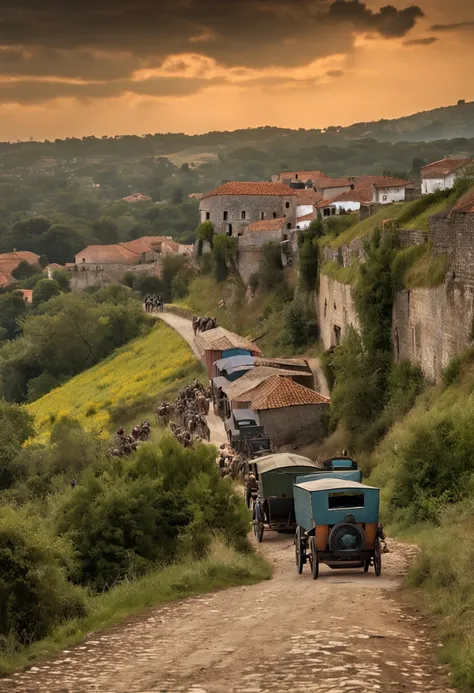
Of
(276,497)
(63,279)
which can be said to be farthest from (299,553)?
(63,279)

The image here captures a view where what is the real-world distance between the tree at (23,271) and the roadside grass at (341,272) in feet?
304

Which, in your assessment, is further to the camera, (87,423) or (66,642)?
(87,423)

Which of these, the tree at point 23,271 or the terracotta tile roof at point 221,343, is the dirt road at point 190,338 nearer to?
the terracotta tile roof at point 221,343

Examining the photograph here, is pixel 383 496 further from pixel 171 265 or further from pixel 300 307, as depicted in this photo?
pixel 171 265

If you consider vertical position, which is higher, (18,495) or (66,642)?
(66,642)

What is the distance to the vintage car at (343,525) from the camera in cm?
1619

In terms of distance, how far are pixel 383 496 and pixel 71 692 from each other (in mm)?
12871

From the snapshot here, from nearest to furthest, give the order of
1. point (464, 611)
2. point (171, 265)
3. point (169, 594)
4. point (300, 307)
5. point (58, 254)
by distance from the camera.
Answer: point (464, 611) < point (169, 594) < point (300, 307) < point (171, 265) < point (58, 254)

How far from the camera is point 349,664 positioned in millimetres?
11328

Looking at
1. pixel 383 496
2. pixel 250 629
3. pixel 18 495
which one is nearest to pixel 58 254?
pixel 18 495

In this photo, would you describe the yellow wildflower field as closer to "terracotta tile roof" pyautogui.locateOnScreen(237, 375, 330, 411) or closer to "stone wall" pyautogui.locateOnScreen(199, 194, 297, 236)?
"stone wall" pyautogui.locateOnScreen(199, 194, 297, 236)

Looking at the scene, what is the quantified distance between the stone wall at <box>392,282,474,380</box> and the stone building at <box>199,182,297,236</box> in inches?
1530

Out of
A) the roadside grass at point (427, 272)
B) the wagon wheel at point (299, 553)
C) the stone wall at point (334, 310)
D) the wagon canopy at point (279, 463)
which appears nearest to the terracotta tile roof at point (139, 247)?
the stone wall at point (334, 310)

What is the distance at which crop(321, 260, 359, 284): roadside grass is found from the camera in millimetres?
39906
